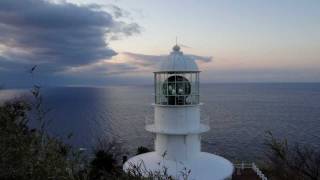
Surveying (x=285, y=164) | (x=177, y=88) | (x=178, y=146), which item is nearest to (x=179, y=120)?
(x=178, y=146)

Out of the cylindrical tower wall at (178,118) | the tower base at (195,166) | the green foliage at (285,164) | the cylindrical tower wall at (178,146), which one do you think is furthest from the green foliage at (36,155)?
the cylindrical tower wall at (178,146)

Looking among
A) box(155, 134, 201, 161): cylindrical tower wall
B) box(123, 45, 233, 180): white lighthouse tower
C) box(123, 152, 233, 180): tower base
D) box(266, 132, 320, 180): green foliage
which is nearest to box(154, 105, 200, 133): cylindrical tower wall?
box(123, 45, 233, 180): white lighthouse tower

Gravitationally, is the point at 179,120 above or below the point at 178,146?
above

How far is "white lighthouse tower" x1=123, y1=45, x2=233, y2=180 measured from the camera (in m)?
13.7

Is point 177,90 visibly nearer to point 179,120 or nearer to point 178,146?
point 179,120

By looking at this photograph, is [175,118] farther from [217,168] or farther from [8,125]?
[8,125]

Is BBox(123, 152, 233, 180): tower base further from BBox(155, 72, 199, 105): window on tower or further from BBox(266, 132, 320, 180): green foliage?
BBox(155, 72, 199, 105): window on tower

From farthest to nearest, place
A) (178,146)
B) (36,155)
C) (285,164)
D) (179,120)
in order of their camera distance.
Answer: (178,146) < (179,120) < (36,155) < (285,164)

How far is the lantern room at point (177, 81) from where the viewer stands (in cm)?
1379

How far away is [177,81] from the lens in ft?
45.3

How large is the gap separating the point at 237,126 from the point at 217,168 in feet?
123

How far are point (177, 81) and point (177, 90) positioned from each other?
0.37 meters

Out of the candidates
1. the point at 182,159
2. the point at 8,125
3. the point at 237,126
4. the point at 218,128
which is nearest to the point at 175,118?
the point at 182,159

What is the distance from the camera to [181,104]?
1378 centimetres
